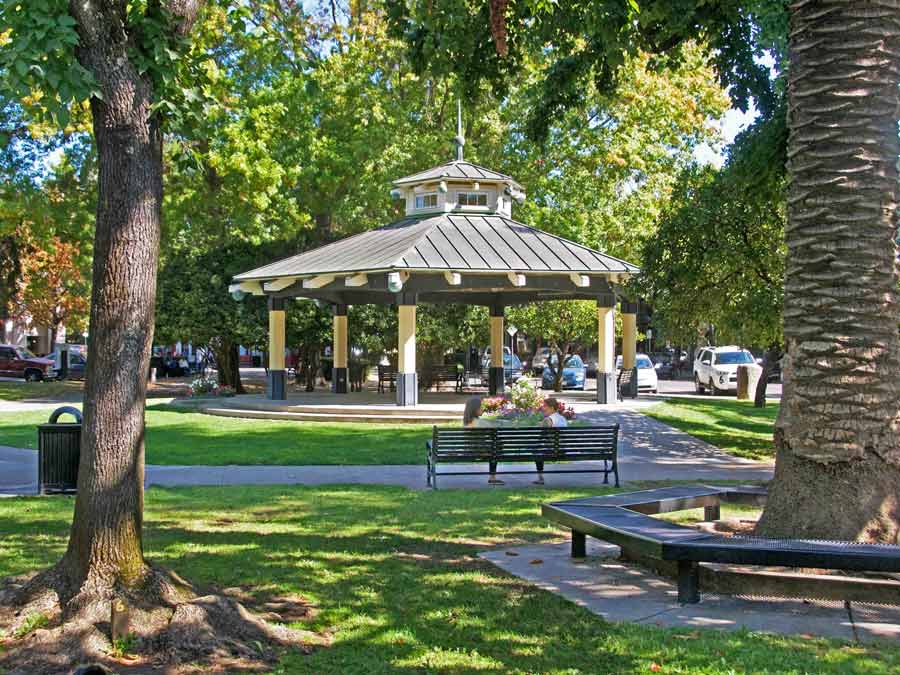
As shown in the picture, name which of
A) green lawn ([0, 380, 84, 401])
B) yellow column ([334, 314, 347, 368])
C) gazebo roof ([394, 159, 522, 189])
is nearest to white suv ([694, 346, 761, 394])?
gazebo roof ([394, 159, 522, 189])

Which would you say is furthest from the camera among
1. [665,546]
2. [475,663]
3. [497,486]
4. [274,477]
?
[274,477]

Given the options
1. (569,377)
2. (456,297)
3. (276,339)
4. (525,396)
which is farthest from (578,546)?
(569,377)

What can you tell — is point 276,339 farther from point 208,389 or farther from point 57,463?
point 57,463

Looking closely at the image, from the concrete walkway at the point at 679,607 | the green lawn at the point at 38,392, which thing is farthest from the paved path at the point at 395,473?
the green lawn at the point at 38,392

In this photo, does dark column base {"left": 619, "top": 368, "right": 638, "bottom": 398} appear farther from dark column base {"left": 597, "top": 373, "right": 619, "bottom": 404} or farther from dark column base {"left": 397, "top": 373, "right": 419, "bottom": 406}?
dark column base {"left": 397, "top": 373, "right": 419, "bottom": 406}

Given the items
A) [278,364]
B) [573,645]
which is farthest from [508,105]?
[573,645]

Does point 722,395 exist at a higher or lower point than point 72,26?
lower

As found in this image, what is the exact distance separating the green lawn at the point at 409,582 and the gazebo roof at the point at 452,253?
1158 cm

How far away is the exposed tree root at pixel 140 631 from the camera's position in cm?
494

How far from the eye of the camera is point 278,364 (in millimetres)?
27172

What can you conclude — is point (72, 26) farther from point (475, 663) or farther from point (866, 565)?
point (866, 565)

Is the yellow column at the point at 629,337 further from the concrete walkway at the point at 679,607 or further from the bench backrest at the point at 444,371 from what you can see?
the concrete walkway at the point at 679,607

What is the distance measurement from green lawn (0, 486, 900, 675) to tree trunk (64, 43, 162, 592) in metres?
1.24

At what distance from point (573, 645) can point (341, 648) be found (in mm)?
1311
